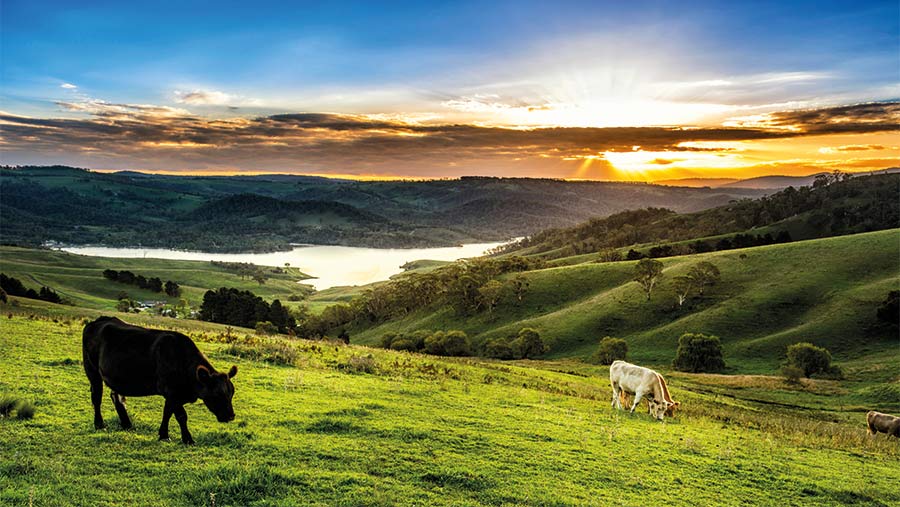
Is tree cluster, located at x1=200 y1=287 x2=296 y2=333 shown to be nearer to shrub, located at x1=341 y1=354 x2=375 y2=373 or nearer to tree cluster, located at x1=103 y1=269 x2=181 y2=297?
tree cluster, located at x1=103 y1=269 x2=181 y2=297

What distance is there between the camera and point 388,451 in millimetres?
11688

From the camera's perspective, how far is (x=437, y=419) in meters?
15.1

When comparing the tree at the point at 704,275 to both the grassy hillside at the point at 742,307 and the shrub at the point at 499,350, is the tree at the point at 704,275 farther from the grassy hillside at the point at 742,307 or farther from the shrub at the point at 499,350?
the shrub at the point at 499,350

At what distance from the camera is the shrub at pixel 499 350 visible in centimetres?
7362

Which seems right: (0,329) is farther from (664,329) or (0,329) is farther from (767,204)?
(767,204)

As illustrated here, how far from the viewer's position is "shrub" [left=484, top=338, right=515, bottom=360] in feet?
242

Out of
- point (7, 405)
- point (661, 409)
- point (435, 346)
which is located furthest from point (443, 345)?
point (7, 405)

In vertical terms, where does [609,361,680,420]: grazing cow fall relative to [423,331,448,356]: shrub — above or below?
above

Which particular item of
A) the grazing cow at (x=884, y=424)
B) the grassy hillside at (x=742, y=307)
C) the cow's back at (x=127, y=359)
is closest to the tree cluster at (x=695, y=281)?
the grassy hillside at (x=742, y=307)

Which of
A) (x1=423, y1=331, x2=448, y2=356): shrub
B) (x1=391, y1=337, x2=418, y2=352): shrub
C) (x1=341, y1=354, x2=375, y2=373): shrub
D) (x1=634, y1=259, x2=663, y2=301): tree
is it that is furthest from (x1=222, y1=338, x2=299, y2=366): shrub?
(x1=634, y1=259, x2=663, y2=301): tree

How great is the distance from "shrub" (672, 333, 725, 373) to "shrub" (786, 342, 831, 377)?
726 centimetres

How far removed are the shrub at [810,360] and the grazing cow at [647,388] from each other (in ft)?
128

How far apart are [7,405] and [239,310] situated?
91.8 meters

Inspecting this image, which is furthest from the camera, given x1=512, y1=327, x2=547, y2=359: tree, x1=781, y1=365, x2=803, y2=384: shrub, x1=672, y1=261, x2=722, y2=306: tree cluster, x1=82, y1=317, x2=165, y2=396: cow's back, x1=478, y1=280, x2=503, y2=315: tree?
x1=478, y1=280, x2=503, y2=315: tree
